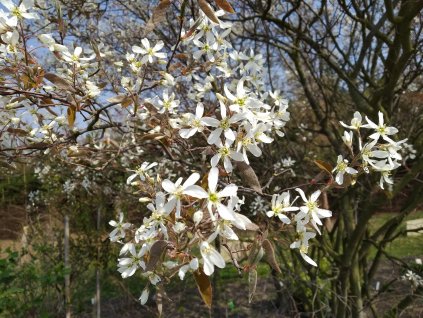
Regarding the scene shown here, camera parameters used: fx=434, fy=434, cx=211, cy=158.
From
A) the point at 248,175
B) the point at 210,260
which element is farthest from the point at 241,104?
the point at 210,260

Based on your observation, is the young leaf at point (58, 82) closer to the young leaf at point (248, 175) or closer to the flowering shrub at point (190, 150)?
the flowering shrub at point (190, 150)

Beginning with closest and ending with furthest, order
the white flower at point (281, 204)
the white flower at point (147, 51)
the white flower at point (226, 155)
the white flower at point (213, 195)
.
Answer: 1. the white flower at point (213, 195)
2. the white flower at point (226, 155)
3. the white flower at point (281, 204)
4. the white flower at point (147, 51)

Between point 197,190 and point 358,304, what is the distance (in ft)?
10.2

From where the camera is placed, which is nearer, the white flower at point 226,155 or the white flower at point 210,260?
the white flower at point 210,260

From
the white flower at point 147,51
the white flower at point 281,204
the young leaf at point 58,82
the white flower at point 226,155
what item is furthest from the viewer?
the white flower at point 147,51

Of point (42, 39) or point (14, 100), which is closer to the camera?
point (42, 39)

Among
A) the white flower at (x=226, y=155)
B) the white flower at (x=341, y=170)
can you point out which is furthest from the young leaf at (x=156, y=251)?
the white flower at (x=341, y=170)

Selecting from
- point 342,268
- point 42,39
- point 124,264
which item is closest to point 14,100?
point 42,39

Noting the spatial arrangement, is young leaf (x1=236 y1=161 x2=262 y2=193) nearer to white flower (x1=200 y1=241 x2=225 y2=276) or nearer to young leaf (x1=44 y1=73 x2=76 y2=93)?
white flower (x1=200 y1=241 x2=225 y2=276)

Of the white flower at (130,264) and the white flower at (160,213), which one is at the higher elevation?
the white flower at (160,213)

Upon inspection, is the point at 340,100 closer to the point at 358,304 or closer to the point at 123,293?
the point at 358,304

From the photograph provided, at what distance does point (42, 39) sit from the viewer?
4.66 feet

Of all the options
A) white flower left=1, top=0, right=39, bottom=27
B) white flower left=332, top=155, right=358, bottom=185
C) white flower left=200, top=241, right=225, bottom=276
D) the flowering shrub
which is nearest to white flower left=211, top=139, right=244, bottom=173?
the flowering shrub

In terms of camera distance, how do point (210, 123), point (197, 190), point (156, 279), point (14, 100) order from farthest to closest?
point (14, 100), point (156, 279), point (210, 123), point (197, 190)
